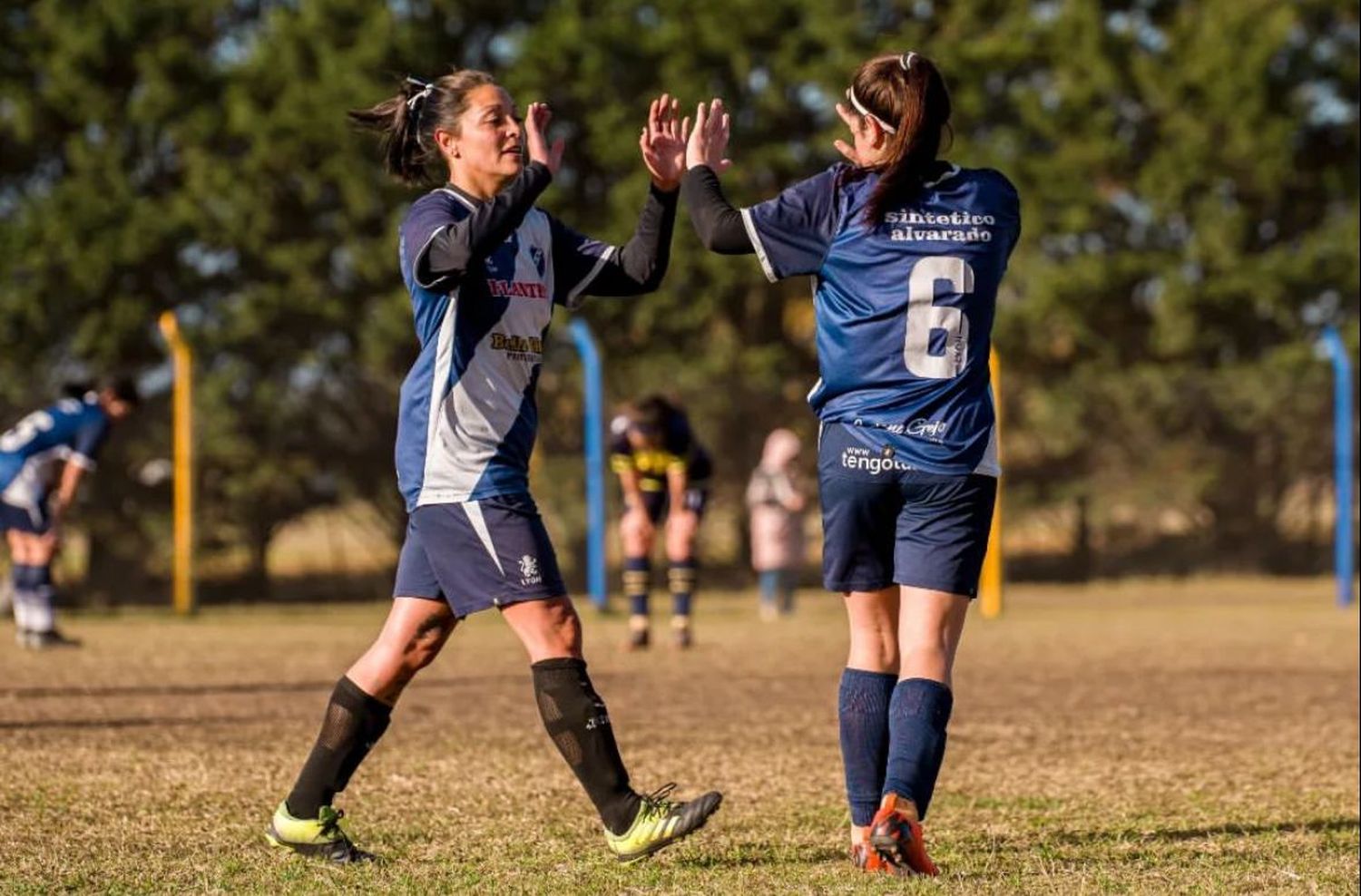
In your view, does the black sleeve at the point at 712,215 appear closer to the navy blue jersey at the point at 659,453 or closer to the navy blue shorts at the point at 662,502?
the navy blue jersey at the point at 659,453

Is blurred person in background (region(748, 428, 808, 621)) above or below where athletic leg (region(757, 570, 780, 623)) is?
above

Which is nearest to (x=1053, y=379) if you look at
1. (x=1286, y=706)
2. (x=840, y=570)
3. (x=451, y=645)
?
(x=451, y=645)

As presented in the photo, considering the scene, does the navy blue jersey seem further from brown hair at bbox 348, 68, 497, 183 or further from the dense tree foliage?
the dense tree foliage

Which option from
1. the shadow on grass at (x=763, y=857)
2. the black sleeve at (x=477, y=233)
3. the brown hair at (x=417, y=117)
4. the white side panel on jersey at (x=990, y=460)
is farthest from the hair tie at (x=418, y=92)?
the shadow on grass at (x=763, y=857)

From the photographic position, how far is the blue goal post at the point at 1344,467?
2008 centimetres

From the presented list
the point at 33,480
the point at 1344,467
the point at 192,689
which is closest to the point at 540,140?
the point at 192,689

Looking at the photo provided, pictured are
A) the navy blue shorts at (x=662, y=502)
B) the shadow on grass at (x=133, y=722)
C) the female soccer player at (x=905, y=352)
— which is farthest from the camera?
the navy blue shorts at (x=662, y=502)

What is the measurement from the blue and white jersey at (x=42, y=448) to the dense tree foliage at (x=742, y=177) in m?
11.2

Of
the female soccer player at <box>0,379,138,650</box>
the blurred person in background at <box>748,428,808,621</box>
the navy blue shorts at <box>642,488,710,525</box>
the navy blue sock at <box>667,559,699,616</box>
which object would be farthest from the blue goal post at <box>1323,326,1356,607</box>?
the female soccer player at <box>0,379,138,650</box>

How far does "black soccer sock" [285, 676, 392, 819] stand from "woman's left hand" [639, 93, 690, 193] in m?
1.52

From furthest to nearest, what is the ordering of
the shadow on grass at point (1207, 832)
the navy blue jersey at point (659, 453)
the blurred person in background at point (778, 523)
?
the blurred person in background at point (778, 523), the navy blue jersey at point (659, 453), the shadow on grass at point (1207, 832)

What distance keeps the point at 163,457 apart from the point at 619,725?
43.8ft

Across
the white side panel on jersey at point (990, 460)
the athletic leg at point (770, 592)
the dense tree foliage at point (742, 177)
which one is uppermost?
the dense tree foliage at point (742, 177)

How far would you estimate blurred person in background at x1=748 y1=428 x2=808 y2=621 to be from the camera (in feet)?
63.9
